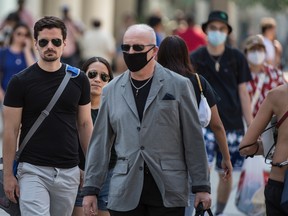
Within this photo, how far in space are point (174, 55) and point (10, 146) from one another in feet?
4.44

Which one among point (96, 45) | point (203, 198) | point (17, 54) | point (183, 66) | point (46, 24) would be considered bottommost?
point (96, 45)

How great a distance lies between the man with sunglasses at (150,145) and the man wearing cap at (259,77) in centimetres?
454

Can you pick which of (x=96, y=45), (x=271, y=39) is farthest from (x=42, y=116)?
(x=96, y=45)

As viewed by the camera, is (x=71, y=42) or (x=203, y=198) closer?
(x=203, y=198)

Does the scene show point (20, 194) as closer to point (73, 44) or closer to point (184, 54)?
point (184, 54)

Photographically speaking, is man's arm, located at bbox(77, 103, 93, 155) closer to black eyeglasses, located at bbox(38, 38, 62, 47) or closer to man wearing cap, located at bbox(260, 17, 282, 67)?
black eyeglasses, located at bbox(38, 38, 62, 47)

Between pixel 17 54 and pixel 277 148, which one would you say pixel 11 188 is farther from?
pixel 17 54

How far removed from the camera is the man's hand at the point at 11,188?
6.33m

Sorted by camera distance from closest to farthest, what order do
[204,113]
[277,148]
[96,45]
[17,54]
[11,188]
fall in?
[277,148]
[11,188]
[204,113]
[17,54]
[96,45]

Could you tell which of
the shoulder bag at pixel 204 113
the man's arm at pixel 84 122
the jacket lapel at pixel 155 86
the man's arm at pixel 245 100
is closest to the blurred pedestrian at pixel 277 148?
the jacket lapel at pixel 155 86

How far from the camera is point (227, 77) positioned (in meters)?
9.30

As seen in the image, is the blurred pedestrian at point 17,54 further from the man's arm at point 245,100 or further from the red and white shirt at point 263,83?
the man's arm at point 245,100

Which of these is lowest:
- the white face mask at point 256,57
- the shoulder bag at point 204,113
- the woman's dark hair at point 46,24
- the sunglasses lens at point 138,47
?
the shoulder bag at point 204,113

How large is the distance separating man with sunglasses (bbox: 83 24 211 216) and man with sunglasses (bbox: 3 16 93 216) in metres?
0.58
